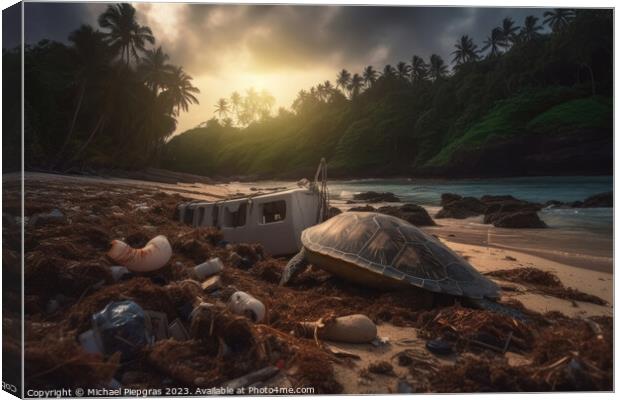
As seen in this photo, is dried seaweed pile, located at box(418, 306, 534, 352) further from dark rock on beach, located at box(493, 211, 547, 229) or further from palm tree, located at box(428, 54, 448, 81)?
palm tree, located at box(428, 54, 448, 81)

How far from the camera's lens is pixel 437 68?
4398 millimetres

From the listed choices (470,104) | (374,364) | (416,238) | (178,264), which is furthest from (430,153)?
(178,264)

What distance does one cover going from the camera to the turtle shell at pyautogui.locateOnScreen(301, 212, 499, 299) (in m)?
3.97

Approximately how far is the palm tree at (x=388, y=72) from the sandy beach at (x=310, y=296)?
6.84 feet

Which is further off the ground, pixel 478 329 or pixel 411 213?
pixel 411 213

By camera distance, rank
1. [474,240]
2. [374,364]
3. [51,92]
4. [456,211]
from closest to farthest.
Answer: [374,364], [51,92], [456,211], [474,240]

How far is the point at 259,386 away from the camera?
2.78m

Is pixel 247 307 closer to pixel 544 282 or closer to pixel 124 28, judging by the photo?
pixel 124 28

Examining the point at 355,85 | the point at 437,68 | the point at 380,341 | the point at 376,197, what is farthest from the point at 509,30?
the point at 380,341

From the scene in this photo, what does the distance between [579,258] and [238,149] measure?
4357 mm

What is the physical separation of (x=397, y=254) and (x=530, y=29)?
2711 mm

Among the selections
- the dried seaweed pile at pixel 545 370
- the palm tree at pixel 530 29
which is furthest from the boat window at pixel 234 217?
the palm tree at pixel 530 29

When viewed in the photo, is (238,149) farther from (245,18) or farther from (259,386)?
(259,386)

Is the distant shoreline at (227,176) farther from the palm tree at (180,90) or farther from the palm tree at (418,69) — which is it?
the palm tree at (418,69)
